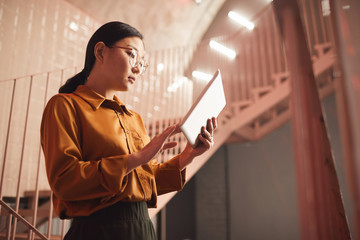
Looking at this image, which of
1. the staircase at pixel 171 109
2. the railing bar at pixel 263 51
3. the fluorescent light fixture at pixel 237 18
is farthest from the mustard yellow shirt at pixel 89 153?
the fluorescent light fixture at pixel 237 18

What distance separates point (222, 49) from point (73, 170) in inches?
118

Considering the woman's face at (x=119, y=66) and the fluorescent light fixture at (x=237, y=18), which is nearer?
the woman's face at (x=119, y=66)

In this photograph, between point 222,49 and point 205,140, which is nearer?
point 205,140

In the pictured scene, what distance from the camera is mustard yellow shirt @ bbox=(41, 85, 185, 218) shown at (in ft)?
2.49

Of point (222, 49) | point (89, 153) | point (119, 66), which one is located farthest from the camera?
point (222, 49)

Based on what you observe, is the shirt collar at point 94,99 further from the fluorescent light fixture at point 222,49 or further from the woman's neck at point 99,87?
the fluorescent light fixture at point 222,49

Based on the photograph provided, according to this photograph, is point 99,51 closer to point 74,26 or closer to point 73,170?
point 73,170

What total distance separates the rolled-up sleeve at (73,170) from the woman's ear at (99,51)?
0.28 metres

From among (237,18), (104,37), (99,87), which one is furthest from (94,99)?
(237,18)

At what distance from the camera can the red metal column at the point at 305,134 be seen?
52 cm

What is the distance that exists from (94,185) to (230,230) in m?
3.89

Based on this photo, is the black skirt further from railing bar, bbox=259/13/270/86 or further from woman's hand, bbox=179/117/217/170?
railing bar, bbox=259/13/270/86

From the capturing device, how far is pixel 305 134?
1.99 ft

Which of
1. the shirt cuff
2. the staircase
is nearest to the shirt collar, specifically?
the shirt cuff
